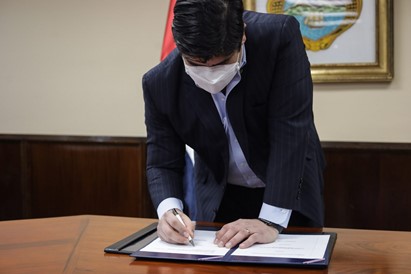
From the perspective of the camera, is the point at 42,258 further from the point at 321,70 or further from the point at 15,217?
the point at 15,217

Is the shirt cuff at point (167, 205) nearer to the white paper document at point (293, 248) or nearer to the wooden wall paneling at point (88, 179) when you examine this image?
the white paper document at point (293, 248)

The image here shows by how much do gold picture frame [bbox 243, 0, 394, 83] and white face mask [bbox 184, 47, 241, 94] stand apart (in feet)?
6.56

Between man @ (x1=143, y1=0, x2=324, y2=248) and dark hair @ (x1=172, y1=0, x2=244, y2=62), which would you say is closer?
dark hair @ (x1=172, y1=0, x2=244, y2=62)

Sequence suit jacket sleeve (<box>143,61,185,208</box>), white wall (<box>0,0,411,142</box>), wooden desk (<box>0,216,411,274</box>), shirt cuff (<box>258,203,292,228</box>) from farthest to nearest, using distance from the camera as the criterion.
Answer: white wall (<box>0,0,411,142</box>) → suit jacket sleeve (<box>143,61,185,208</box>) → shirt cuff (<box>258,203,292,228</box>) → wooden desk (<box>0,216,411,274</box>)

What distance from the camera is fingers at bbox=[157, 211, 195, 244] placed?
1.64m

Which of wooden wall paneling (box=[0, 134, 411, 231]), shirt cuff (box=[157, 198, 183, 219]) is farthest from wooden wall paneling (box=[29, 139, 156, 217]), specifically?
shirt cuff (box=[157, 198, 183, 219])

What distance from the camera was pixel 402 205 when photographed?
12.0ft

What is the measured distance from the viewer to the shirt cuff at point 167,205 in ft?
6.28

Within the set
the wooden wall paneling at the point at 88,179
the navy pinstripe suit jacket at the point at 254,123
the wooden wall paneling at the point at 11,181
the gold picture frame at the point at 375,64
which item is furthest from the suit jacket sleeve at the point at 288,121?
the wooden wall paneling at the point at 11,181

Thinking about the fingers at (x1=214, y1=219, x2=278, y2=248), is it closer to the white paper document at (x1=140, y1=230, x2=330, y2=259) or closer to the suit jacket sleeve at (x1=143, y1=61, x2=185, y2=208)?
the white paper document at (x1=140, y1=230, x2=330, y2=259)

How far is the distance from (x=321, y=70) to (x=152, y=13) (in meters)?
1.24

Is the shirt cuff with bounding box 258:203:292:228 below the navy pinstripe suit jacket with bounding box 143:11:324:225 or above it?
below

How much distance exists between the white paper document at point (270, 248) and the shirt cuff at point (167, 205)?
0.68ft

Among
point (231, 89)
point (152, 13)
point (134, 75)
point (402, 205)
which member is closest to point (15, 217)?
point (134, 75)
